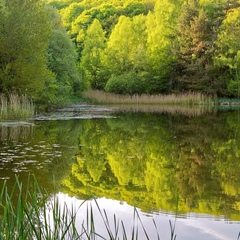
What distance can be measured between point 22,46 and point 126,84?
1985 centimetres

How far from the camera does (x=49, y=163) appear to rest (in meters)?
7.48

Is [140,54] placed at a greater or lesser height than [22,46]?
greater

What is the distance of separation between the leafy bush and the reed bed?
91cm

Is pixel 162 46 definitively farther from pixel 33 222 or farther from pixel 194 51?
pixel 33 222

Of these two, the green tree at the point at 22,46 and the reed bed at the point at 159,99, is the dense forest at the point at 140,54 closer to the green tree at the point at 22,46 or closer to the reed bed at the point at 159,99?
the green tree at the point at 22,46

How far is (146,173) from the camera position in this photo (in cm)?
695

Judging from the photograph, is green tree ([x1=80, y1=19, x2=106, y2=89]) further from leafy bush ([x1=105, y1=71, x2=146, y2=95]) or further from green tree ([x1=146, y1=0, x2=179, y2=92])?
green tree ([x1=146, y1=0, x2=179, y2=92])

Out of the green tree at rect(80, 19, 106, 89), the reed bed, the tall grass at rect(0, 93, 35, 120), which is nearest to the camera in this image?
the tall grass at rect(0, 93, 35, 120)

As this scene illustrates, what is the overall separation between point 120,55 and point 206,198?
36.5 meters

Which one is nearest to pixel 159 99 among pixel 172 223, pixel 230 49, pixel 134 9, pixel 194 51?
pixel 194 51

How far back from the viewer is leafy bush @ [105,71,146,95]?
38.2 metres

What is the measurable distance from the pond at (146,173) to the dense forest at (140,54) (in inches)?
323

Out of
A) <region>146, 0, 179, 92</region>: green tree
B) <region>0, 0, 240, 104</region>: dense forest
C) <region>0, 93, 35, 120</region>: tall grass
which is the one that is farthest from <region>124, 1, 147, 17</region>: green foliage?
<region>0, 93, 35, 120</region>: tall grass

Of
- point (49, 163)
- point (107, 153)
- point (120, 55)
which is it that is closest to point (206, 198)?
point (49, 163)
